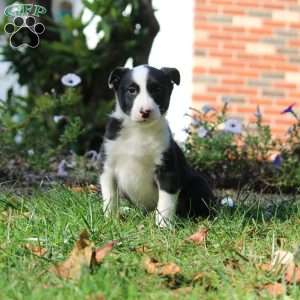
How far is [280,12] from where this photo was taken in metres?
8.06

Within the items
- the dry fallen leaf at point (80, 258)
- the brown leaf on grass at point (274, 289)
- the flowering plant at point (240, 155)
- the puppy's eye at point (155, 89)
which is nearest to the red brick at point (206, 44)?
the flowering plant at point (240, 155)

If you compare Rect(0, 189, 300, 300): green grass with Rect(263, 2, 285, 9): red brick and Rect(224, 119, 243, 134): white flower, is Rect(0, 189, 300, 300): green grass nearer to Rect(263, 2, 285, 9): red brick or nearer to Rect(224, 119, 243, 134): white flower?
Rect(224, 119, 243, 134): white flower

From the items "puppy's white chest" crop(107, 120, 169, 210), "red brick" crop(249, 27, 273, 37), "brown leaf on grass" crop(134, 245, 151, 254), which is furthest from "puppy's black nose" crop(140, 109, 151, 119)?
"red brick" crop(249, 27, 273, 37)

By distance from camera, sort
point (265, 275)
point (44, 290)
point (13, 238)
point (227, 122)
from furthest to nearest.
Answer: point (227, 122), point (13, 238), point (265, 275), point (44, 290)

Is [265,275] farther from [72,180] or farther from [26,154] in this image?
[26,154]

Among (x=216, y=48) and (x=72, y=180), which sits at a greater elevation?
(x=216, y=48)

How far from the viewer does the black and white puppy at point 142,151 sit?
4031 mm

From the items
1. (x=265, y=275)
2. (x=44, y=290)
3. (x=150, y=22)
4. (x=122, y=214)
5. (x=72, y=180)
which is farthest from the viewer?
(x=150, y=22)

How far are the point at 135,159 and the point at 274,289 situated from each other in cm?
147

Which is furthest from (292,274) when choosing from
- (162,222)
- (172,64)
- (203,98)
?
(172,64)

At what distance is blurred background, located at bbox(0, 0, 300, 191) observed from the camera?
6.59 meters

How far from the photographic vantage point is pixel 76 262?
3006mm

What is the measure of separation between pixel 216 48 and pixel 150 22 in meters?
Result: 0.87

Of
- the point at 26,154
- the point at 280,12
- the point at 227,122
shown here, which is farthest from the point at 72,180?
the point at 280,12
